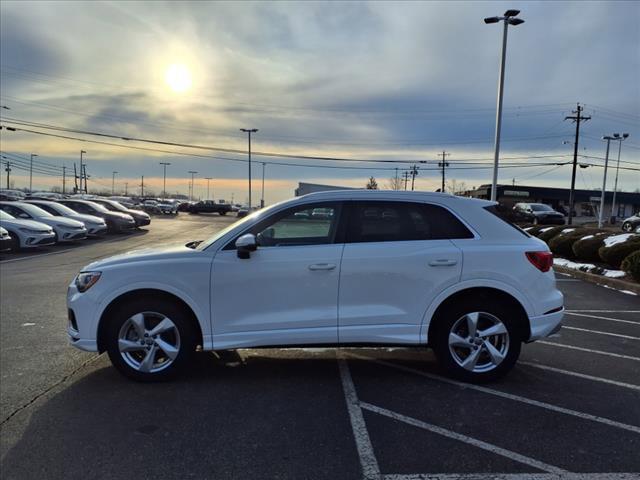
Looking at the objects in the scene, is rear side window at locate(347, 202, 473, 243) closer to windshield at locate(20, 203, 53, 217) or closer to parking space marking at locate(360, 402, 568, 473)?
parking space marking at locate(360, 402, 568, 473)

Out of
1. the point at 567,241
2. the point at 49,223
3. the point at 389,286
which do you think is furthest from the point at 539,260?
the point at 49,223

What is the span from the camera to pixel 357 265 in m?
4.34

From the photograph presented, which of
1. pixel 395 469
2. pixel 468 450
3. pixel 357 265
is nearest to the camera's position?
pixel 395 469

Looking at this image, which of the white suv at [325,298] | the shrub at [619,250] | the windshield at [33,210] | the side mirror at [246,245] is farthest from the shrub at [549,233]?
the windshield at [33,210]

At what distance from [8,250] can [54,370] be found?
44.7ft

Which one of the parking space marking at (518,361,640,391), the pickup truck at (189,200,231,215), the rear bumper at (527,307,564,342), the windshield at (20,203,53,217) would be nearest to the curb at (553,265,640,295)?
the parking space marking at (518,361,640,391)

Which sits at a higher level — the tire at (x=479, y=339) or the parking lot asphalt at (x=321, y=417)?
the tire at (x=479, y=339)

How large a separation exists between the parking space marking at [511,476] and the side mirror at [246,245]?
6.83 ft

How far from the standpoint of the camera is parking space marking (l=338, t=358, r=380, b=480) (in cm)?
310

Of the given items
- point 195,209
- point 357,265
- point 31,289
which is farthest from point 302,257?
point 195,209

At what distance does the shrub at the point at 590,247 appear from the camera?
1320cm

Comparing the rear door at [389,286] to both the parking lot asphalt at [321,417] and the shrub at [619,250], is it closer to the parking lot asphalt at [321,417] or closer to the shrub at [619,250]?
the parking lot asphalt at [321,417]

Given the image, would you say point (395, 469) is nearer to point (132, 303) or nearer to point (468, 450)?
point (468, 450)

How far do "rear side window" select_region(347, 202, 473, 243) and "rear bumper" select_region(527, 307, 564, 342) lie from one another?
3.07 feet
